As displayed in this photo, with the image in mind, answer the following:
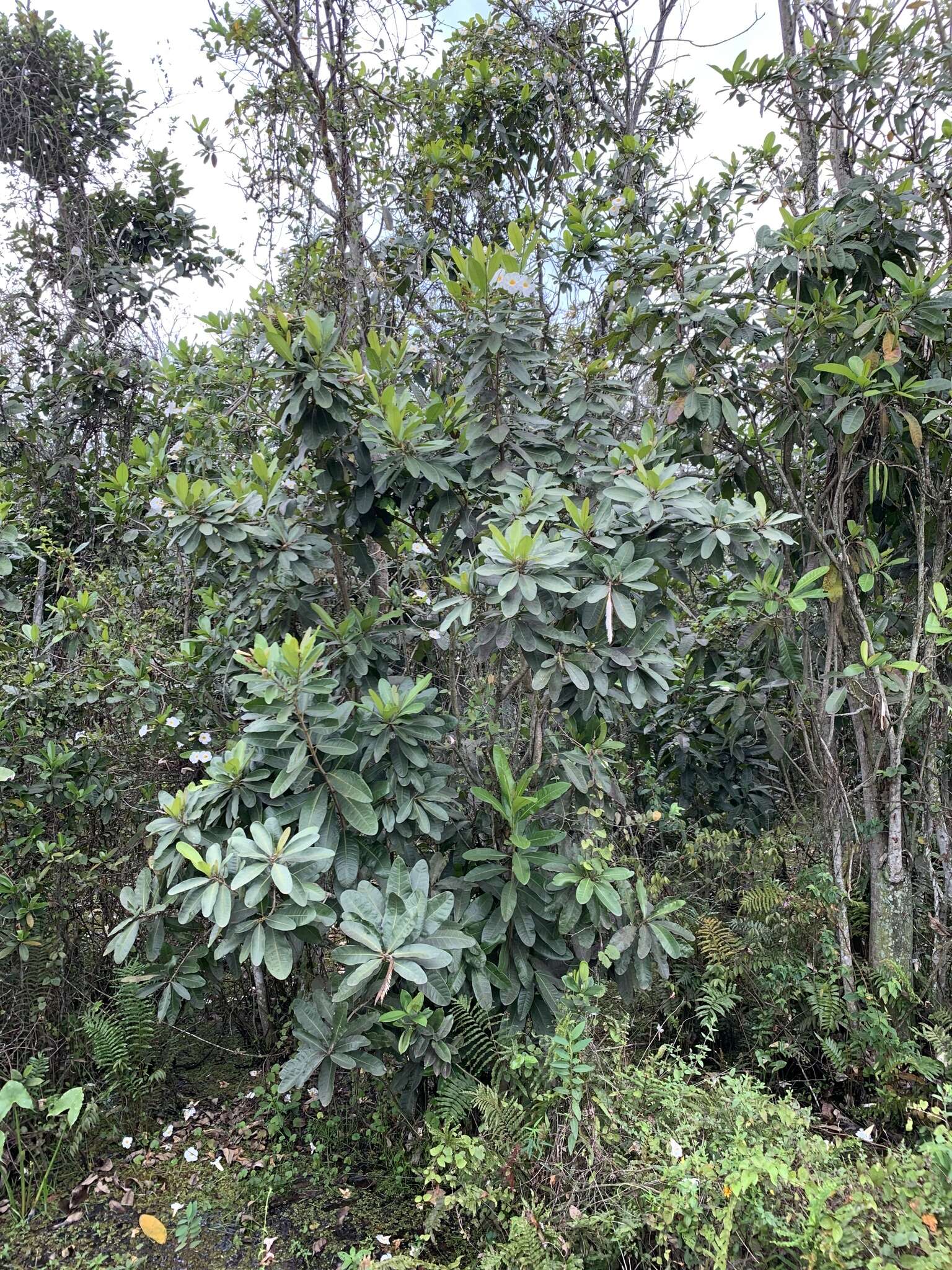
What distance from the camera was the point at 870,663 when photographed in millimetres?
2973

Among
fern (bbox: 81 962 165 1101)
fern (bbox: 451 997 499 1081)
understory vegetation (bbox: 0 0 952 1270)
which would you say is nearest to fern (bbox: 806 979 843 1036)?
understory vegetation (bbox: 0 0 952 1270)

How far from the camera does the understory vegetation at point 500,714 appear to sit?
2.32 meters

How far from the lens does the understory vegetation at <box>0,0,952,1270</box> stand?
7.63 feet

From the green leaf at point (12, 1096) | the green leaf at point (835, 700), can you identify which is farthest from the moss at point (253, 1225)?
the green leaf at point (835, 700)

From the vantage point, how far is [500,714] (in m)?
3.36

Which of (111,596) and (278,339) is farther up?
(278,339)

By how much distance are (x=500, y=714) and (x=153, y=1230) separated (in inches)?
87.9

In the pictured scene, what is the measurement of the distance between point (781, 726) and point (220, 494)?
2924mm

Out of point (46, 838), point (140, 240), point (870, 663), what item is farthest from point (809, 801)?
point (140, 240)

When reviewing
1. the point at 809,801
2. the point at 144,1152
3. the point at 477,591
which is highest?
the point at 477,591

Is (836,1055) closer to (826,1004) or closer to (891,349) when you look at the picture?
(826,1004)

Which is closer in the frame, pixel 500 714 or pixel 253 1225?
pixel 253 1225

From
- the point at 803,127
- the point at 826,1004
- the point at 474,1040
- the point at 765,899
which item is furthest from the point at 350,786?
the point at 803,127

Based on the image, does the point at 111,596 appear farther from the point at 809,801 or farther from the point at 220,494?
the point at 809,801
